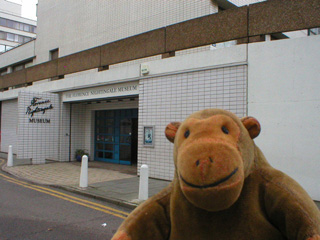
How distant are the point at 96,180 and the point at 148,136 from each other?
88.6 inches

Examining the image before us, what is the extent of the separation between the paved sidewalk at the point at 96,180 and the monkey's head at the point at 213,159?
4.86 m

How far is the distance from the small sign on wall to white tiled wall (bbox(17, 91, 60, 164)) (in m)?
6.24

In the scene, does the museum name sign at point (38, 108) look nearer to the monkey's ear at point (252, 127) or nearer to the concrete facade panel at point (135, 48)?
the concrete facade panel at point (135, 48)

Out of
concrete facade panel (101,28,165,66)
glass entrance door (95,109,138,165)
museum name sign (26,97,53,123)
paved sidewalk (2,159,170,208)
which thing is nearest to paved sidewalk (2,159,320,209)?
paved sidewalk (2,159,170,208)

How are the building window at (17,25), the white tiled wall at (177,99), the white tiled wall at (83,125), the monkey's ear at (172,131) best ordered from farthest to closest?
the building window at (17,25) → the white tiled wall at (83,125) → the white tiled wall at (177,99) → the monkey's ear at (172,131)

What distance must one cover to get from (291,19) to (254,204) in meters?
6.56

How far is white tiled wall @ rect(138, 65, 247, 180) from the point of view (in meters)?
7.74

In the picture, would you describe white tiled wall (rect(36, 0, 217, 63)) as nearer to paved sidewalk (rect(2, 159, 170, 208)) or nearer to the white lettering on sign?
the white lettering on sign

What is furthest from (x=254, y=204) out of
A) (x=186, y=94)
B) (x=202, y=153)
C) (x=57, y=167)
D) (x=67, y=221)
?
(x=57, y=167)

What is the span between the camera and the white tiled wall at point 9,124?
1764 cm

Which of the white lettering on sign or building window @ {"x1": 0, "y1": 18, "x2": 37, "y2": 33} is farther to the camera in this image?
building window @ {"x1": 0, "y1": 18, "x2": 37, "y2": 33}

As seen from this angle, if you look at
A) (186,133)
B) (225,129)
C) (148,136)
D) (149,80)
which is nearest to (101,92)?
(149,80)

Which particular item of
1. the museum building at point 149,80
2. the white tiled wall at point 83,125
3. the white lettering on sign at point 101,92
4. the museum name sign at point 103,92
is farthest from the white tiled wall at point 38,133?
the white lettering on sign at point 101,92

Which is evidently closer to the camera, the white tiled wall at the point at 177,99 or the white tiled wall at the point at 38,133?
the white tiled wall at the point at 177,99
